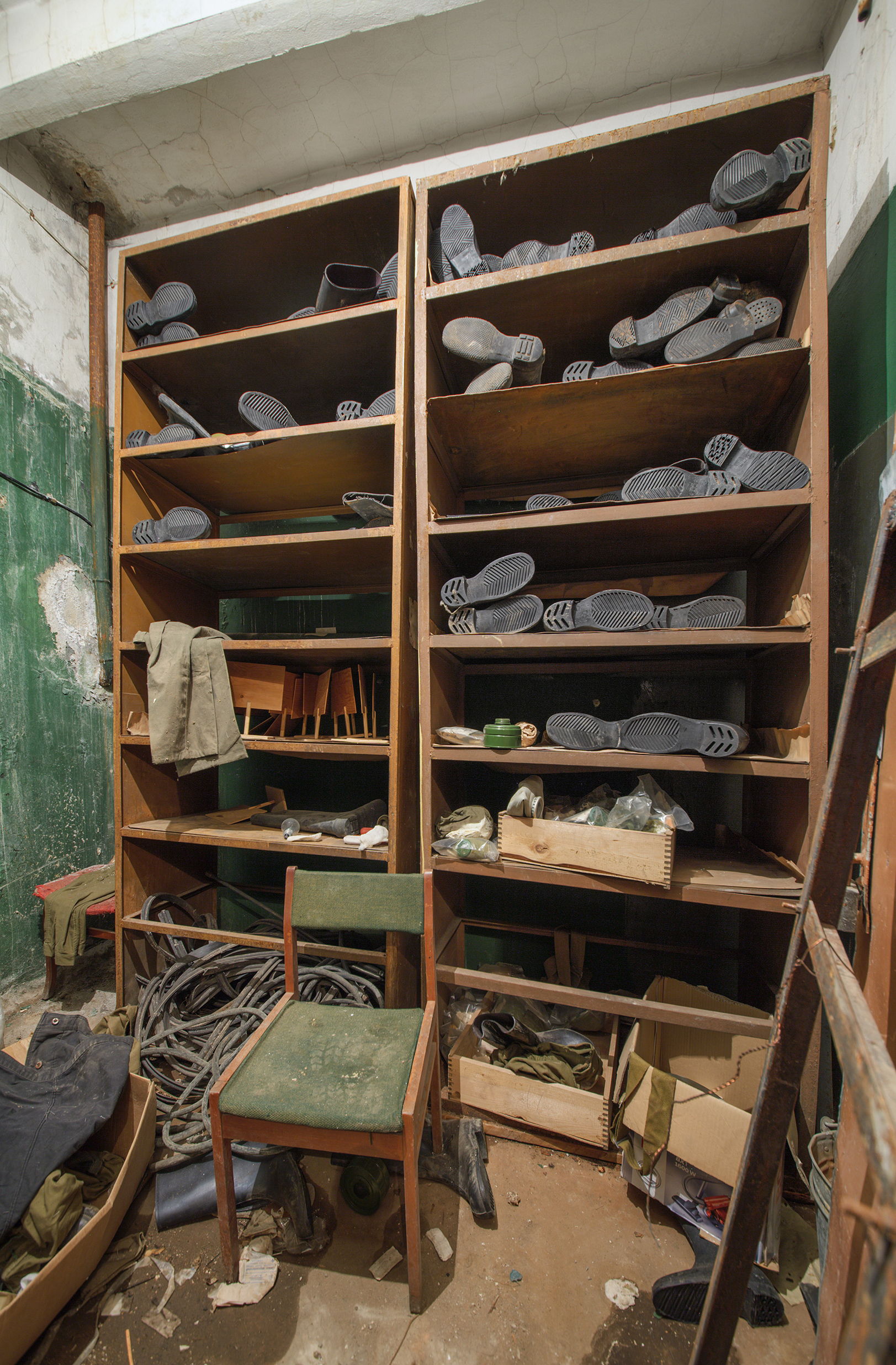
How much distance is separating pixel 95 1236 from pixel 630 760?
1.68 metres

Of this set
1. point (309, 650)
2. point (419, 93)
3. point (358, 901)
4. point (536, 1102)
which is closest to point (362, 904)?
point (358, 901)

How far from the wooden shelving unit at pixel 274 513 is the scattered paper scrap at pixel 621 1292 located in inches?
32.1

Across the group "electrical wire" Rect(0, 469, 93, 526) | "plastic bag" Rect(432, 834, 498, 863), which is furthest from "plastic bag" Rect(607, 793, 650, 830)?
"electrical wire" Rect(0, 469, 93, 526)

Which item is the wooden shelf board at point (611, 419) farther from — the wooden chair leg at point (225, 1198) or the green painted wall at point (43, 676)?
the wooden chair leg at point (225, 1198)

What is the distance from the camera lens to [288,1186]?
1293mm

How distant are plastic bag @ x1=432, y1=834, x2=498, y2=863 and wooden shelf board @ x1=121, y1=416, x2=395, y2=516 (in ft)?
4.37

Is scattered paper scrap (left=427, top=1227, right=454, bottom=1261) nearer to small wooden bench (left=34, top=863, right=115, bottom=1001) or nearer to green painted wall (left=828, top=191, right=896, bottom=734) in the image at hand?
small wooden bench (left=34, top=863, right=115, bottom=1001)

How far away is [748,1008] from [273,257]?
298 cm

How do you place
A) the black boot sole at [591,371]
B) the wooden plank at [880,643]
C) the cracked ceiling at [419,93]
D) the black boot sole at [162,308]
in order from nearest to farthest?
the wooden plank at [880,643] < the black boot sole at [591,371] < the cracked ceiling at [419,93] < the black boot sole at [162,308]

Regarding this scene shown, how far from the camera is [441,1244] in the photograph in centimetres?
122

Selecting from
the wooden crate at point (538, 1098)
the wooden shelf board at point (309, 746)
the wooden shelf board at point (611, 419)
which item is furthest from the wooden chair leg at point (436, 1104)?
the wooden shelf board at point (611, 419)

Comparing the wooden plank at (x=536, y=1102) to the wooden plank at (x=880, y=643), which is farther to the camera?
the wooden plank at (x=536, y=1102)

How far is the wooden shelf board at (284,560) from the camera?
174cm

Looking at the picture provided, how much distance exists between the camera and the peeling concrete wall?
2.03m
